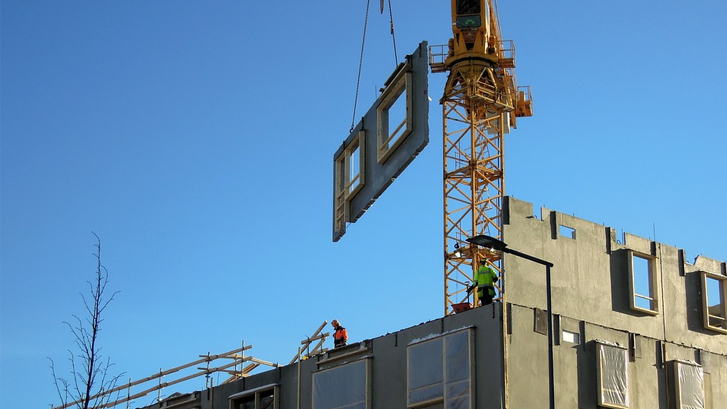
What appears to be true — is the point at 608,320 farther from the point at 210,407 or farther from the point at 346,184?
the point at 210,407

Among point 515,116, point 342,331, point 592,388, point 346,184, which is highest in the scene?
point 515,116

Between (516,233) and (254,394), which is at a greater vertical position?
(516,233)

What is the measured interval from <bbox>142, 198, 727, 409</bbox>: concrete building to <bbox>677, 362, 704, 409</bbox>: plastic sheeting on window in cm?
5

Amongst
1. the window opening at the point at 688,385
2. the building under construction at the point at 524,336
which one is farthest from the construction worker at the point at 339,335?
the window opening at the point at 688,385

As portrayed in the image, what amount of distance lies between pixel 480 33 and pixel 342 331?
3627 cm

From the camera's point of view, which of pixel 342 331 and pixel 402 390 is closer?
pixel 402 390

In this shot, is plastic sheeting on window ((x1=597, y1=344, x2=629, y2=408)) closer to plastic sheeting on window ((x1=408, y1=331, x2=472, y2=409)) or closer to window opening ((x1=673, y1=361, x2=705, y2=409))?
window opening ((x1=673, y1=361, x2=705, y2=409))

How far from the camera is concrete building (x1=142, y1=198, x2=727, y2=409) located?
3822 cm

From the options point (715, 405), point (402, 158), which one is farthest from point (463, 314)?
point (715, 405)

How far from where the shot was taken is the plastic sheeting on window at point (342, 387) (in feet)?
140

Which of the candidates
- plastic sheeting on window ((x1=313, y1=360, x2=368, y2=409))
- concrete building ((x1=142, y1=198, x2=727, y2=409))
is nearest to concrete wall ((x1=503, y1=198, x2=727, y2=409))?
concrete building ((x1=142, y1=198, x2=727, y2=409))

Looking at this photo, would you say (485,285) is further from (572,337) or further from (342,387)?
(342,387)

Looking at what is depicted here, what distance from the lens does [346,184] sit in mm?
39531

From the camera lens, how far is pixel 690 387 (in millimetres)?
42688
